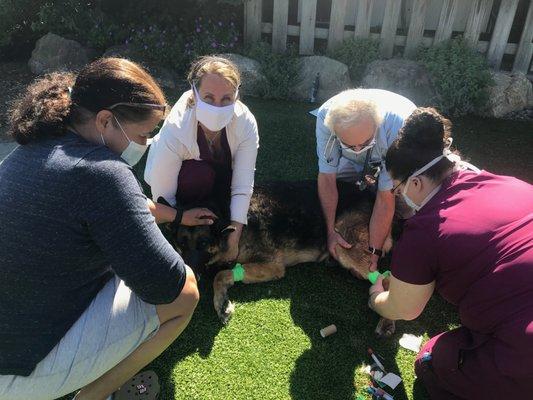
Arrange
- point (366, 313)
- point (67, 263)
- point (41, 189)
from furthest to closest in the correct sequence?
point (366, 313)
point (67, 263)
point (41, 189)

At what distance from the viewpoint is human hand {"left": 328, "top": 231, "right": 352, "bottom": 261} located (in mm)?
3691

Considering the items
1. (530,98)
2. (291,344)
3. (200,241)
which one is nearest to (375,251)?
(291,344)

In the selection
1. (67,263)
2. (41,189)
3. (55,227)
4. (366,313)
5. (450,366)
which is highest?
(41,189)

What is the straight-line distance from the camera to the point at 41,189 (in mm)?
1814

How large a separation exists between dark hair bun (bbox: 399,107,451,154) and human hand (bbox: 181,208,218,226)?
155 cm

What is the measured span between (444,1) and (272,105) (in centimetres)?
292

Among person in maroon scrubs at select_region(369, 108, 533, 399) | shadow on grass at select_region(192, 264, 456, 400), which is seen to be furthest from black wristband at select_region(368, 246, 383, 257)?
person in maroon scrubs at select_region(369, 108, 533, 399)

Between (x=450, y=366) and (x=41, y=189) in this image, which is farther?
(x=450, y=366)

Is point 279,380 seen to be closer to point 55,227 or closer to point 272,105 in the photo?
point 55,227

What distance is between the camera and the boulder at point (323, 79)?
6.46 meters

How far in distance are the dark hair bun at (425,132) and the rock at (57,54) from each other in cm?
602

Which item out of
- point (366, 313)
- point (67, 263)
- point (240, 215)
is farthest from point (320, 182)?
point (67, 263)

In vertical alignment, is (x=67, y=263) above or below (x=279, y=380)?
above

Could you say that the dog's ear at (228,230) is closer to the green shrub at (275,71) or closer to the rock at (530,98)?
the green shrub at (275,71)
